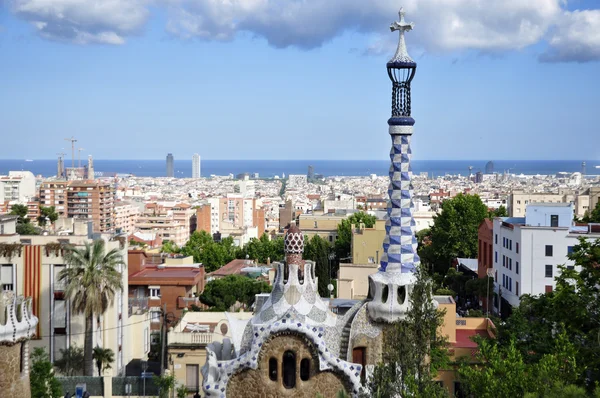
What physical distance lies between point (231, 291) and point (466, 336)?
15.1 meters

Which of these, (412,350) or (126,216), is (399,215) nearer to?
(412,350)

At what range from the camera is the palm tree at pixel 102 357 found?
2770cm

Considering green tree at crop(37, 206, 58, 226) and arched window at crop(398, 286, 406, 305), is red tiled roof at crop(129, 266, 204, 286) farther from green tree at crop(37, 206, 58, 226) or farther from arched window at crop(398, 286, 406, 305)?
green tree at crop(37, 206, 58, 226)

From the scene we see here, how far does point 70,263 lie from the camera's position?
1064 inches

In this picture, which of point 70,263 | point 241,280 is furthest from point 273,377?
point 241,280

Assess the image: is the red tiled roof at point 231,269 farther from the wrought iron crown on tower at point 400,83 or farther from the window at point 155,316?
the wrought iron crown on tower at point 400,83

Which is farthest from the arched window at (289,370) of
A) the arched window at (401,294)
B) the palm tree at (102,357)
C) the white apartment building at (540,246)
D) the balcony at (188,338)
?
the white apartment building at (540,246)

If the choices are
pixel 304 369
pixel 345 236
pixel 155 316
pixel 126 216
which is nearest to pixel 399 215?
pixel 304 369

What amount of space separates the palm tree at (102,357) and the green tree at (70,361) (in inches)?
24.2

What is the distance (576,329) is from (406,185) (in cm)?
473

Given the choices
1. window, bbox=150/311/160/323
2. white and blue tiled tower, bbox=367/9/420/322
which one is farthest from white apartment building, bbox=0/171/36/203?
white and blue tiled tower, bbox=367/9/420/322

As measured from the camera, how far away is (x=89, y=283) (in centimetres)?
2666

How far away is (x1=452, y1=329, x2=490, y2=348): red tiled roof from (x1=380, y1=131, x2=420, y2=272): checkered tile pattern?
16.4 feet

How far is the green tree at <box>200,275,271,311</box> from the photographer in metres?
38.4
